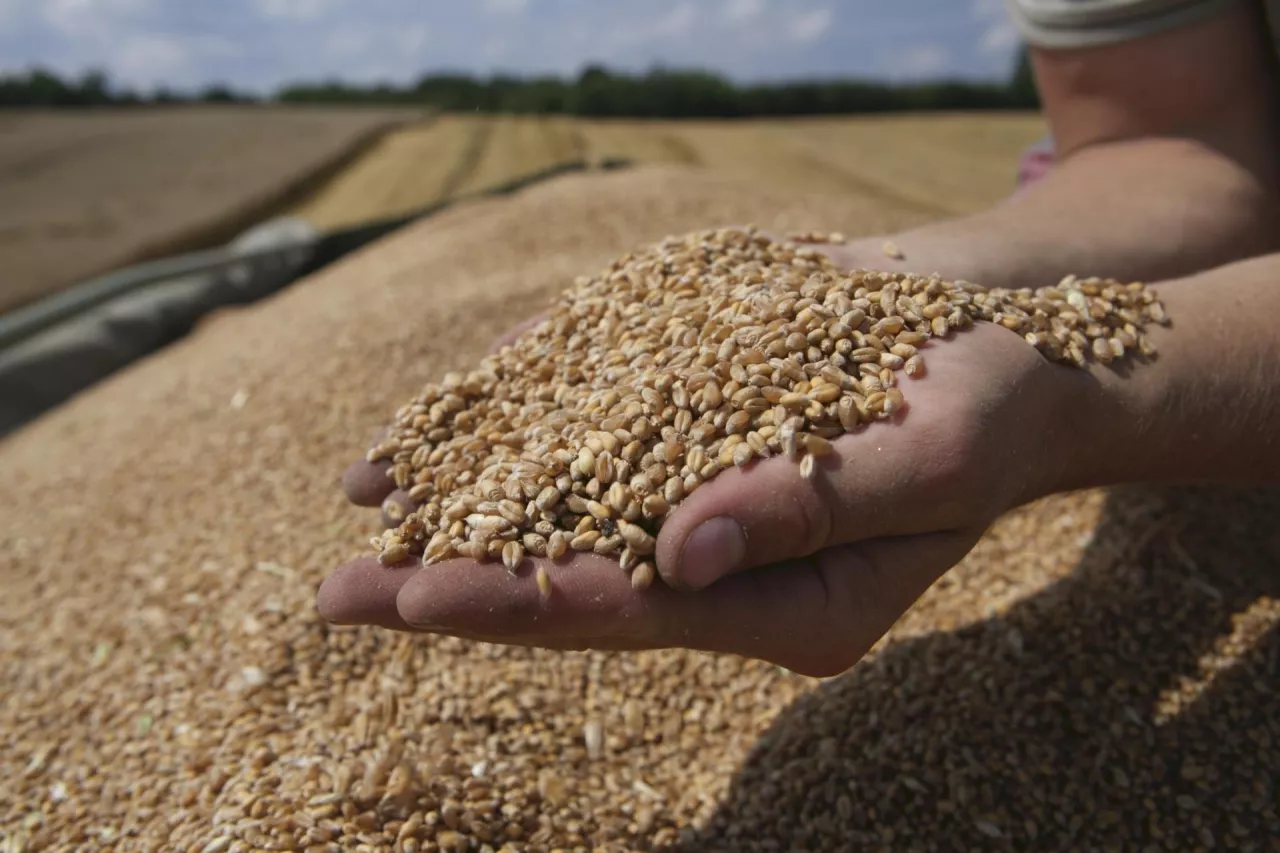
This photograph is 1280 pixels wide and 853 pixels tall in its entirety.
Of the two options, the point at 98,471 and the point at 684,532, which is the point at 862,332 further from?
the point at 98,471

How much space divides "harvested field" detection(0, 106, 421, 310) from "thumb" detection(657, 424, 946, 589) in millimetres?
5600

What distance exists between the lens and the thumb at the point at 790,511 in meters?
1.09

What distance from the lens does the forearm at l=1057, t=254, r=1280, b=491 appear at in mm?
1349

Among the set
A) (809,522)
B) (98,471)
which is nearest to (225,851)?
(809,522)

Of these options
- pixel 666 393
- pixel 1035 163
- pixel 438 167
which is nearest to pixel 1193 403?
pixel 666 393

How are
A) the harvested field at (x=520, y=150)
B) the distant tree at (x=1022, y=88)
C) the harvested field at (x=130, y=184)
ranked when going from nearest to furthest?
1. the harvested field at (x=130, y=184)
2. the harvested field at (x=520, y=150)
3. the distant tree at (x=1022, y=88)

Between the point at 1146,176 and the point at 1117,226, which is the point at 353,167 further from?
the point at 1117,226

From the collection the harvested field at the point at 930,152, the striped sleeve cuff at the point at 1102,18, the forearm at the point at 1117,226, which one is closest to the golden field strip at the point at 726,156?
the harvested field at the point at 930,152

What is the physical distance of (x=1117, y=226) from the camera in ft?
6.50

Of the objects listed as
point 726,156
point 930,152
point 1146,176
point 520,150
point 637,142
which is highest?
point 1146,176

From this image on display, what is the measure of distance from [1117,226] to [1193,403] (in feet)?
2.38

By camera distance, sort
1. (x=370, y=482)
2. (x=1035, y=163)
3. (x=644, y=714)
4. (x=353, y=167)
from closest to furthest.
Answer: (x=370, y=482), (x=644, y=714), (x=1035, y=163), (x=353, y=167)

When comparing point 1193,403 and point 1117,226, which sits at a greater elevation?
point 1117,226

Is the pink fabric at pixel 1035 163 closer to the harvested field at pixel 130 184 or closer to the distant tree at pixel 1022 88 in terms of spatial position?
the harvested field at pixel 130 184
